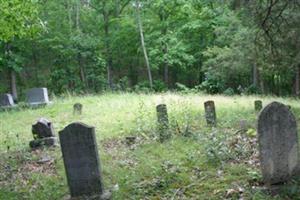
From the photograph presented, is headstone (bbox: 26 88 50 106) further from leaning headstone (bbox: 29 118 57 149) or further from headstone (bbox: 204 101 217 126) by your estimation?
headstone (bbox: 204 101 217 126)

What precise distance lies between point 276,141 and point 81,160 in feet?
9.95

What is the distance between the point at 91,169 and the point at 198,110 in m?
7.53

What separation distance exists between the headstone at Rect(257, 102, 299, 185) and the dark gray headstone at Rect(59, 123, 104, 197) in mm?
2571

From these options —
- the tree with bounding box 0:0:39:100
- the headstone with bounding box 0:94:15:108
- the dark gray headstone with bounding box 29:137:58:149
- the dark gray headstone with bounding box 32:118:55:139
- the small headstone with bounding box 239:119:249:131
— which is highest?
the tree with bounding box 0:0:39:100

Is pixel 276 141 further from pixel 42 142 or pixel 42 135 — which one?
pixel 42 135

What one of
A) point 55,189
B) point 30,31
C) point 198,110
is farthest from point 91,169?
point 30,31

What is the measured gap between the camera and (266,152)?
22.4ft

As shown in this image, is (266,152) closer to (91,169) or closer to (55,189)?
(91,169)

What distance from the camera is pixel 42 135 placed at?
11.4 m

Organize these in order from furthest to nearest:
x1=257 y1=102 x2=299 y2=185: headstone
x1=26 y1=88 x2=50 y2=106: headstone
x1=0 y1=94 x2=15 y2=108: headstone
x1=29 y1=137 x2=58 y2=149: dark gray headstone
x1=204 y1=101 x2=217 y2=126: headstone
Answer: x1=0 y1=94 x2=15 y2=108: headstone < x1=26 y1=88 x2=50 y2=106: headstone < x1=204 y1=101 x2=217 y2=126: headstone < x1=29 y1=137 x2=58 y2=149: dark gray headstone < x1=257 y1=102 x2=299 y2=185: headstone

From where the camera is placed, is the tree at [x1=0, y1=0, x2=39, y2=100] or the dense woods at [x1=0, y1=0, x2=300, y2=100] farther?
the dense woods at [x1=0, y1=0, x2=300, y2=100]

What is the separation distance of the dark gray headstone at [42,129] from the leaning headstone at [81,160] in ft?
13.6

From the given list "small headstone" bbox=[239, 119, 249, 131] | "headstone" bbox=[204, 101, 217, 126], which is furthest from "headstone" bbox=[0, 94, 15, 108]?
"small headstone" bbox=[239, 119, 249, 131]

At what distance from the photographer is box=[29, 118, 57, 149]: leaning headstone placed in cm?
1107
